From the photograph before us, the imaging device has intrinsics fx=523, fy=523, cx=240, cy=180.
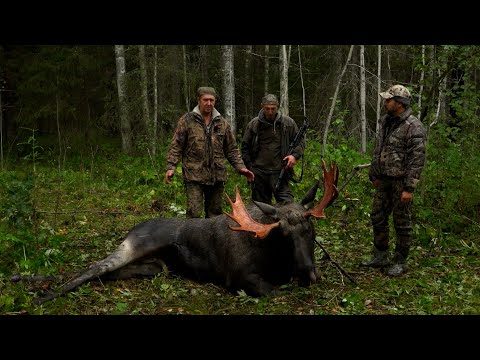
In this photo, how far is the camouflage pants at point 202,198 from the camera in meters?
8.31

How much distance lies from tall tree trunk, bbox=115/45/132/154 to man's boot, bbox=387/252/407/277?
1369cm

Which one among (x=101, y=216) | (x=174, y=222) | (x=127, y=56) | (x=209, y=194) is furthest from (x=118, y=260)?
(x=127, y=56)

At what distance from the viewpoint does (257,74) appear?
28.5 meters

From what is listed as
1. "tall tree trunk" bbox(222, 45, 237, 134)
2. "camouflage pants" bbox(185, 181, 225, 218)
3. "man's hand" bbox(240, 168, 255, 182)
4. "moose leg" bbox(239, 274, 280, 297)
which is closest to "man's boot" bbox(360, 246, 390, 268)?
"moose leg" bbox(239, 274, 280, 297)

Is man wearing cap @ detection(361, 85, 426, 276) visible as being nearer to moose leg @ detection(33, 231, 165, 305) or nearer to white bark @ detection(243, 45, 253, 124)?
moose leg @ detection(33, 231, 165, 305)

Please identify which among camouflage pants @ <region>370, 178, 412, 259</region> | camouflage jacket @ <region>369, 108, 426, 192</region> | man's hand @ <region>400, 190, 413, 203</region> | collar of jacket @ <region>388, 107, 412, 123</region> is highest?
collar of jacket @ <region>388, 107, 412, 123</region>

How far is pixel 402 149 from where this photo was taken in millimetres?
7289

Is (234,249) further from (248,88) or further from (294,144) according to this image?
(248,88)

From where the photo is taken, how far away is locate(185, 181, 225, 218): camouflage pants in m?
8.31

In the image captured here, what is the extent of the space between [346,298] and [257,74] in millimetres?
23190

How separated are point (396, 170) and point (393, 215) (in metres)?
0.69

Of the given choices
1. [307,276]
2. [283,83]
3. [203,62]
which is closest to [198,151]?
[307,276]

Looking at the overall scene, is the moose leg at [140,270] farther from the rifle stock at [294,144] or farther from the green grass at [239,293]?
the rifle stock at [294,144]

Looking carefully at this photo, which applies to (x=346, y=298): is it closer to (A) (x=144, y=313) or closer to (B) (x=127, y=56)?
(A) (x=144, y=313)
